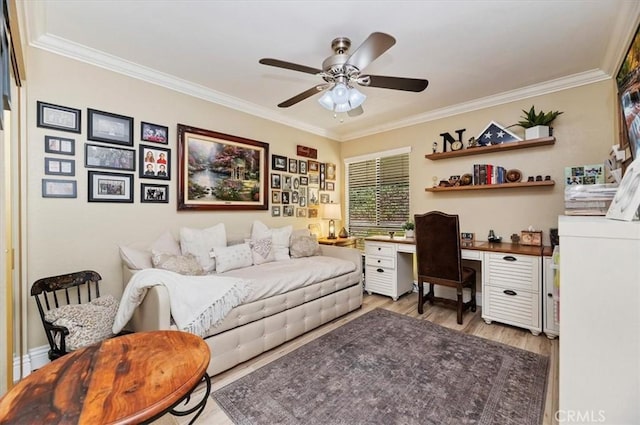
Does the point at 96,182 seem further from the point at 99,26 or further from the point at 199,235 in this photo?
the point at 99,26

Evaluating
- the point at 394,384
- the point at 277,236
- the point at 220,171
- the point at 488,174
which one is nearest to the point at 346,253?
the point at 277,236

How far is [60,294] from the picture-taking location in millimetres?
2232

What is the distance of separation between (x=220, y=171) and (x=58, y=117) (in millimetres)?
1431

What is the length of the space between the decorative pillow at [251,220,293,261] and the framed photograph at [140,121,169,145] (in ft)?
4.50

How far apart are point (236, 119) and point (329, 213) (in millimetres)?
1889

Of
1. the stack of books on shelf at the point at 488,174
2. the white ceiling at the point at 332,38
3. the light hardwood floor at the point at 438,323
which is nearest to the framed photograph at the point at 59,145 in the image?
the white ceiling at the point at 332,38

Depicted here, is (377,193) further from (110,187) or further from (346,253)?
(110,187)

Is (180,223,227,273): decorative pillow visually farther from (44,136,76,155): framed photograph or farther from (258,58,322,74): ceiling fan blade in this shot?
(258,58,322,74): ceiling fan blade

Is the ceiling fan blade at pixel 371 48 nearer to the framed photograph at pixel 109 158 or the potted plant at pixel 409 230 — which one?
the framed photograph at pixel 109 158

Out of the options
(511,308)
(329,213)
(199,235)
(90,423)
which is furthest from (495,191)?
(90,423)

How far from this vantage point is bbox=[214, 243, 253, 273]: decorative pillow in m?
2.71

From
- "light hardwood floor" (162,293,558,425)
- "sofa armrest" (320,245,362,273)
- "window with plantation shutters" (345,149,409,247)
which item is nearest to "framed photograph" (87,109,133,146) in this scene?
"light hardwood floor" (162,293,558,425)

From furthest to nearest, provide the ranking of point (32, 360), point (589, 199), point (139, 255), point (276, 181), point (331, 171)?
1. point (331, 171)
2. point (276, 181)
3. point (139, 255)
4. point (32, 360)
5. point (589, 199)

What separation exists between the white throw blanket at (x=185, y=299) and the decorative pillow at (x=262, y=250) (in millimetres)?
1036
